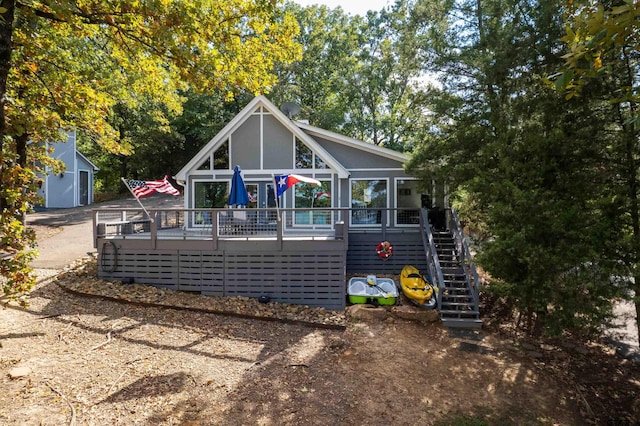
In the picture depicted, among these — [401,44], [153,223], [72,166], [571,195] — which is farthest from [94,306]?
[72,166]

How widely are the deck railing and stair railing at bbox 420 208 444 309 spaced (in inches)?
49.5

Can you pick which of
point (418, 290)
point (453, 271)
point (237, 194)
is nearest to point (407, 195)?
point (453, 271)

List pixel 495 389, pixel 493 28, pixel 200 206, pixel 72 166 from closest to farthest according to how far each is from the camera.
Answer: pixel 495 389
pixel 493 28
pixel 200 206
pixel 72 166

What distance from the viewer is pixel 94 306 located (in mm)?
7434

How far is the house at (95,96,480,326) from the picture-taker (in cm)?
820

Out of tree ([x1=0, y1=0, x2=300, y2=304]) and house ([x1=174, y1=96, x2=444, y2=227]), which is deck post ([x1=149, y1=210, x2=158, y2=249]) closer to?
tree ([x1=0, y1=0, x2=300, y2=304])

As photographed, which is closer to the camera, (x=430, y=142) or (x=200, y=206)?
(x=430, y=142)

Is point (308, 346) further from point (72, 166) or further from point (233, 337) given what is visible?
point (72, 166)

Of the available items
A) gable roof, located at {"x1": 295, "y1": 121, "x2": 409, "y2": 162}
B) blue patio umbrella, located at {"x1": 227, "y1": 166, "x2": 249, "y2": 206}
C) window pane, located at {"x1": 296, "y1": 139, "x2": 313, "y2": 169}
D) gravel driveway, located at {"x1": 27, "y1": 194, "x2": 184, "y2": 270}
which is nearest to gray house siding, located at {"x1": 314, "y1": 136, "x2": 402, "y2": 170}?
gable roof, located at {"x1": 295, "y1": 121, "x2": 409, "y2": 162}

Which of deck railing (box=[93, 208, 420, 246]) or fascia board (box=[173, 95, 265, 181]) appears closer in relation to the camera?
deck railing (box=[93, 208, 420, 246])

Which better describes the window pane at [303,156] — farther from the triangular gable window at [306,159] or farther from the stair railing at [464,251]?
the stair railing at [464,251]

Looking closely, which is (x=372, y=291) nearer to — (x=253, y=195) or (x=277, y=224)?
(x=277, y=224)

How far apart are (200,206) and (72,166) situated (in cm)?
1590

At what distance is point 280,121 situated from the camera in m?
12.0
